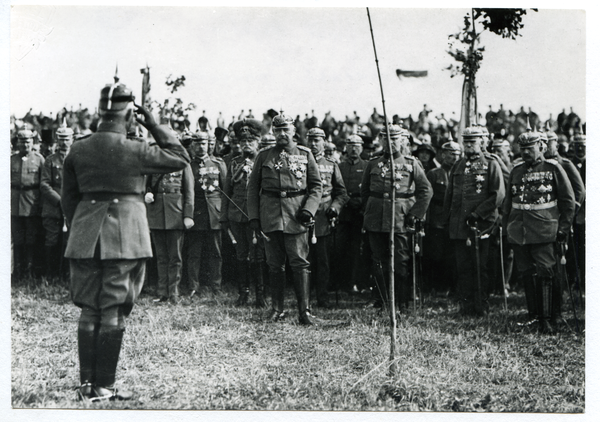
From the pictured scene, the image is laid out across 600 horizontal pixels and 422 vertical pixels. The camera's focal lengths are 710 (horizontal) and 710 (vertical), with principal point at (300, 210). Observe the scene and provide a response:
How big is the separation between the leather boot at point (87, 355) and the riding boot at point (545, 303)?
4.08 meters

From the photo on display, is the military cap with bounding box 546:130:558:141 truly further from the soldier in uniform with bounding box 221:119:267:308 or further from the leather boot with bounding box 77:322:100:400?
the leather boot with bounding box 77:322:100:400

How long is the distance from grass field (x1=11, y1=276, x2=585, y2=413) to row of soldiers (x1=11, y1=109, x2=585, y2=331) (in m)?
0.77

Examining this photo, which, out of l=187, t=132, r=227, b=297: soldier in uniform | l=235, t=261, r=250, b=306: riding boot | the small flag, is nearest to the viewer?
the small flag

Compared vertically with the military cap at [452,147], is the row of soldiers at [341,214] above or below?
below

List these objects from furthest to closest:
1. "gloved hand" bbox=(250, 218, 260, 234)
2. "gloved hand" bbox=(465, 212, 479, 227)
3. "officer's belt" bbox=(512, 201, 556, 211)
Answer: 1. "gloved hand" bbox=(465, 212, 479, 227)
2. "gloved hand" bbox=(250, 218, 260, 234)
3. "officer's belt" bbox=(512, 201, 556, 211)

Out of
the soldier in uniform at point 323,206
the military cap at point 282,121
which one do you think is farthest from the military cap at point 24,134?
the soldier in uniform at point 323,206

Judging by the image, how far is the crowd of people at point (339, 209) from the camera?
688cm

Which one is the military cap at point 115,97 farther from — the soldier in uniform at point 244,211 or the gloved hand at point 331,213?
the gloved hand at point 331,213

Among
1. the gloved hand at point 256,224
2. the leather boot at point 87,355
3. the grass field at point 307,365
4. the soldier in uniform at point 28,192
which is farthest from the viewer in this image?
→ the soldier in uniform at point 28,192

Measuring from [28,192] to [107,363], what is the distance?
4070 mm

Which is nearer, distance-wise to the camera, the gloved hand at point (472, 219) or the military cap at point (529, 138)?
the military cap at point (529, 138)

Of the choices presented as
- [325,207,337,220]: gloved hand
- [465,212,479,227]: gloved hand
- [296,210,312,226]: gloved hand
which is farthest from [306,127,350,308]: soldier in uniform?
[465,212,479,227]: gloved hand

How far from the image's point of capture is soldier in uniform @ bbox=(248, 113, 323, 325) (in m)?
6.88

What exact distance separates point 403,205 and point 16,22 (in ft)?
13.6
